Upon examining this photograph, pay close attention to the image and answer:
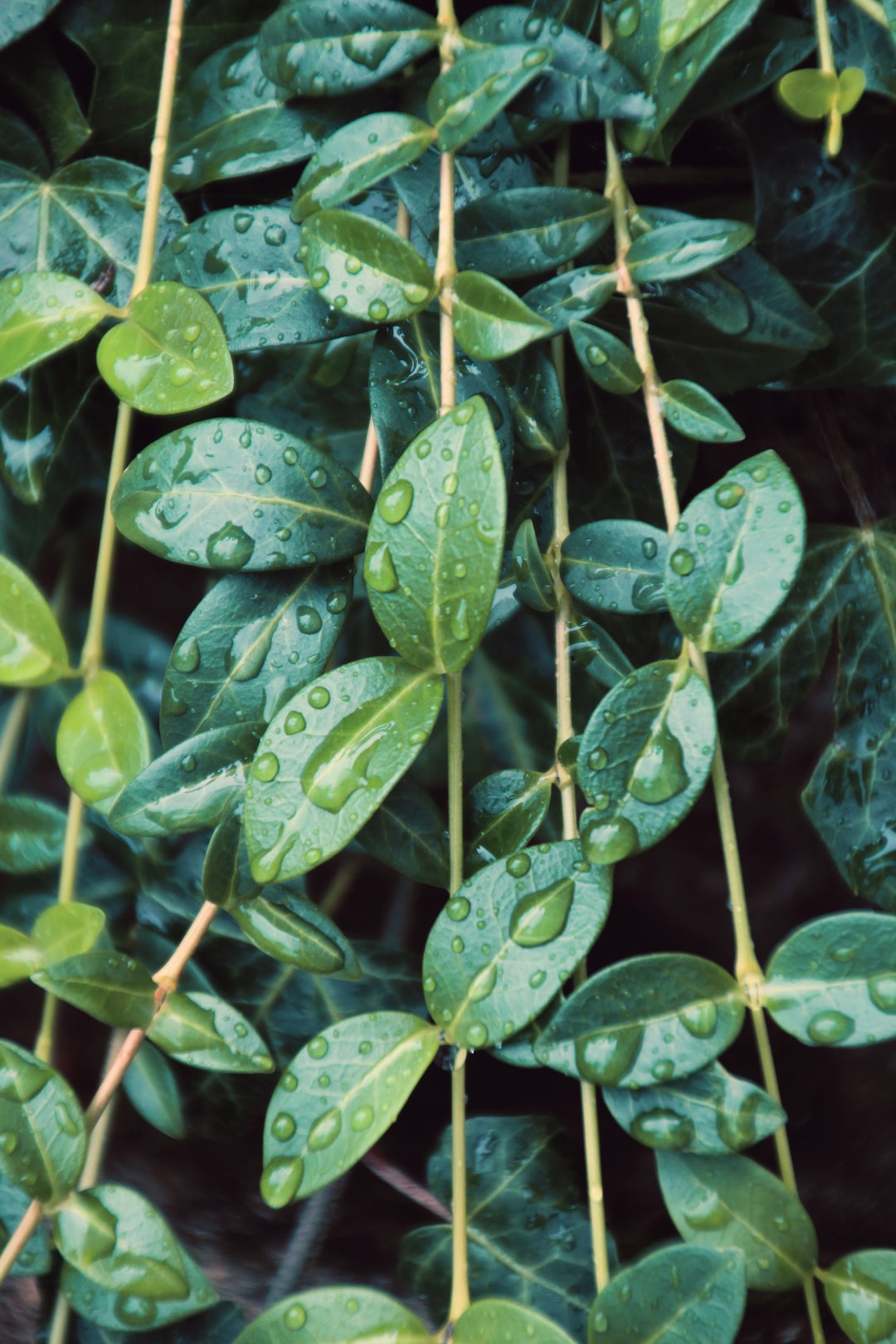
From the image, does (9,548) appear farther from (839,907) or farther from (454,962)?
(839,907)

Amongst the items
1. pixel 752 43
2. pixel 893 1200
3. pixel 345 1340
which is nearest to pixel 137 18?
pixel 752 43

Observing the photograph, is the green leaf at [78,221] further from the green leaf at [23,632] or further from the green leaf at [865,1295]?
the green leaf at [865,1295]

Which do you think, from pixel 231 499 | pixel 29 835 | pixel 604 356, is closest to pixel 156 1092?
pixel 29 835

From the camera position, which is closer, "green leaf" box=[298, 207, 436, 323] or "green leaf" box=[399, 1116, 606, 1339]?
"green leaf" box=[298, 207, 436, 323]

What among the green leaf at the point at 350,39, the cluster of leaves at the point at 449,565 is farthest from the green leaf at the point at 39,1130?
the green leaf at the point at 350,39

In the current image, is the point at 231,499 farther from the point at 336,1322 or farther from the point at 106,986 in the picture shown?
the point at 336,1322

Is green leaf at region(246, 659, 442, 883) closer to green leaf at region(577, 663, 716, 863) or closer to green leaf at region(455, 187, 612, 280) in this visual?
green leaf at region(577, 663, 716, 863)

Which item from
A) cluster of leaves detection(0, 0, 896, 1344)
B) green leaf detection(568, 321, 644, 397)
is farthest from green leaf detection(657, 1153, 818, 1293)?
green leaf detection(568, 321, 644, 397)
